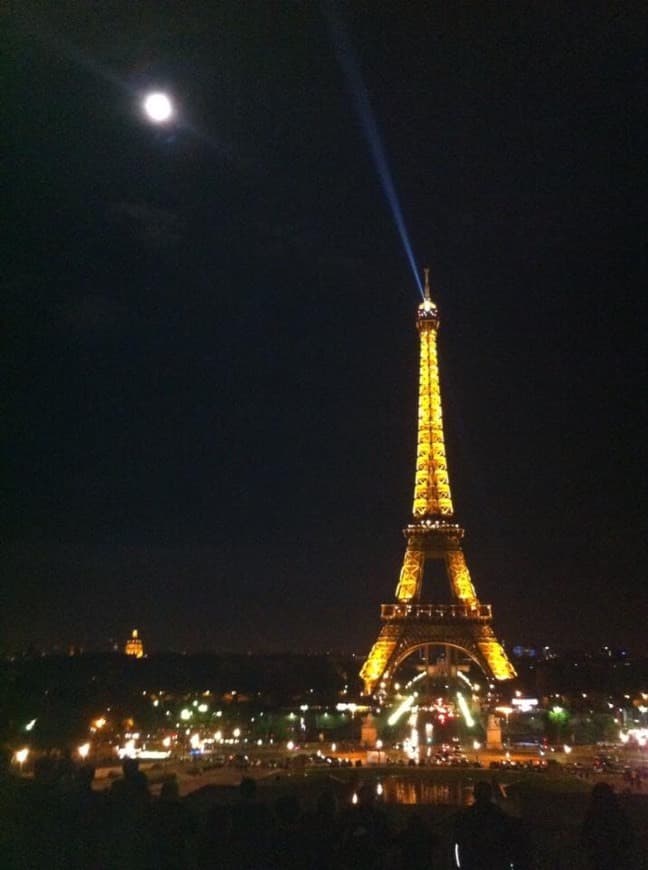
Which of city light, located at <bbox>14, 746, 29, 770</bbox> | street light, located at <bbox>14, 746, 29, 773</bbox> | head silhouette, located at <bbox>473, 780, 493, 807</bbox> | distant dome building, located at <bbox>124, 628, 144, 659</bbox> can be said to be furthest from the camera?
distant dome building, located at <bbox>124, 628, 144, 659</bbox>

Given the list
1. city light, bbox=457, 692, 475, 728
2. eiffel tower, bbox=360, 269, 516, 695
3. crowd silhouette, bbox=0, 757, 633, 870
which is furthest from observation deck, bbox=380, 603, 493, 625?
crowd silhouette, bbox=0, 757, 633, 870

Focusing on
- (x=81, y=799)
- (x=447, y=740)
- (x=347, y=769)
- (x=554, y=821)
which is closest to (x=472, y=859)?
(x=81, y=799)

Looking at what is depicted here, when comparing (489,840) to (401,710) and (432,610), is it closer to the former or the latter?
(401,710)

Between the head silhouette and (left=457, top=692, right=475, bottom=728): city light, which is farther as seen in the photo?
(left=457, top=692, right=475, bottom=728): city light

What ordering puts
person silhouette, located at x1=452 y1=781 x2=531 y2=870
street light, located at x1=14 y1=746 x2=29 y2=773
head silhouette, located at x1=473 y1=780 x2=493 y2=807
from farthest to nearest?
street light, located at x1=14 y1=746 x2=29 y2=773 → head silhouette, located at x1=473 y1=780 x2=493 y2=807 → person silhouette, located at x1=452 y1=781 x2=531 y2=870

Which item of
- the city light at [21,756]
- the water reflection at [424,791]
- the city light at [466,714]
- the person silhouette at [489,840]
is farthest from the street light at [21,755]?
the city light at [466,714]

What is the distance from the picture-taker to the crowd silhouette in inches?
519

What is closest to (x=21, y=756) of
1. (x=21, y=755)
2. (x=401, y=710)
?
(x=21, y=755)

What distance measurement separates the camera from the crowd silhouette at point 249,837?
13.2 metres

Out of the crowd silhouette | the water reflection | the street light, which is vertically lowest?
the crowd silhouette

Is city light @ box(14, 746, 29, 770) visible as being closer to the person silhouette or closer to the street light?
the street light

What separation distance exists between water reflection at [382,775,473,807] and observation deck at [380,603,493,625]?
95.4ft

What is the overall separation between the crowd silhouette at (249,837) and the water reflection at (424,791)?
11.2 metres

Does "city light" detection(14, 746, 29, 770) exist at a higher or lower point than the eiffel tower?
lower
